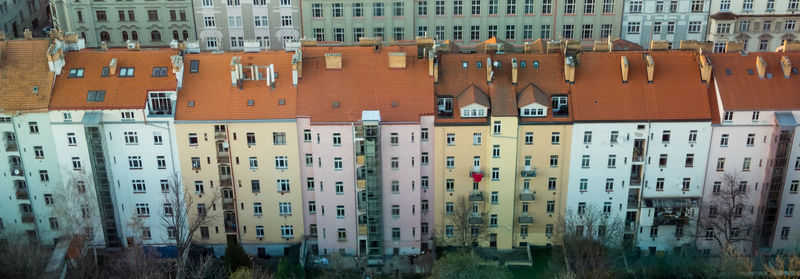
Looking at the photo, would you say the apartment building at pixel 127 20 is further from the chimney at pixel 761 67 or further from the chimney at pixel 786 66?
the chimney at pixel 786 66

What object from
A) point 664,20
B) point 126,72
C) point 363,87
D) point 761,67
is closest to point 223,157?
point 126,72

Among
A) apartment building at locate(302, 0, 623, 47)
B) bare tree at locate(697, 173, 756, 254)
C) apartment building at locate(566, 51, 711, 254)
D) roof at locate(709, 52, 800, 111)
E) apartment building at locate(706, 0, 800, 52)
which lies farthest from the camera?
apartment building at locate(706, 0, 800, 52)

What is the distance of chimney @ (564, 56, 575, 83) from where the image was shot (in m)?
77.1

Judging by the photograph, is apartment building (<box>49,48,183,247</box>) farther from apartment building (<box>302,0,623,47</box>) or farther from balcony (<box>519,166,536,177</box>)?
balcony (<box>519,166,536,177</box>)

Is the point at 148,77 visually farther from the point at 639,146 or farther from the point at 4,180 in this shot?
the point at 639,146

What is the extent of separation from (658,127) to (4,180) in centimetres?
6521

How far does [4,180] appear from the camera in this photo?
256 feet

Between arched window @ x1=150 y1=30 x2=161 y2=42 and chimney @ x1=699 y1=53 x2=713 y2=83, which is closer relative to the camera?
chimney @ x1=699 y1=53 x2=713 y2=83

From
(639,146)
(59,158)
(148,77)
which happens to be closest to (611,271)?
(639,146)

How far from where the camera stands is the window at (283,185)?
258 feet

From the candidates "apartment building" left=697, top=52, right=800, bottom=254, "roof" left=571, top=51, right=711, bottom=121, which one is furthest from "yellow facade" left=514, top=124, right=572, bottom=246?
"apartment building" left=697, top=52, right=800, bottom=254

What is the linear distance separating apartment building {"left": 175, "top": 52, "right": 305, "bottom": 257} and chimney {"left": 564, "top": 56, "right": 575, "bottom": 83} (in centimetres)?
2708

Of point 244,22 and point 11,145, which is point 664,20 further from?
point 11,145

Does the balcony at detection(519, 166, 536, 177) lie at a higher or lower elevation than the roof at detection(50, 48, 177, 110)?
lower
